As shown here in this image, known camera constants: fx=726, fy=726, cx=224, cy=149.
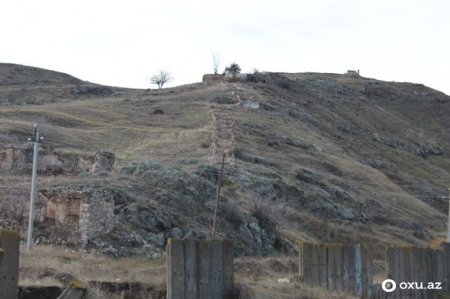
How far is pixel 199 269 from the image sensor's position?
1084 centimetres

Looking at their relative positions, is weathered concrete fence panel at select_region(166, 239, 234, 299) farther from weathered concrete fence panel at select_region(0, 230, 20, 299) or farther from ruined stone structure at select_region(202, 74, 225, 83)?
ruined stone structure at select_region(202, 74, 225, 83)

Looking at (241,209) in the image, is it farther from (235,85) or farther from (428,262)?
(235,85)

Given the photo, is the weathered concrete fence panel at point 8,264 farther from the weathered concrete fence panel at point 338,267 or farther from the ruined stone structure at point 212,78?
the ruined stone structure at point 212,78

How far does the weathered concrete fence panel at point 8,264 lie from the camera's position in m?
8.42

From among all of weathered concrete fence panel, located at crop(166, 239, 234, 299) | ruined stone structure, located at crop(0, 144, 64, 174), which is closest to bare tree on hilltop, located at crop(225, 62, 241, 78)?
ruined stone structure, located at crop(0, 144, 64, 174)

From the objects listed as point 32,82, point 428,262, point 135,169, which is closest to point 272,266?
point 428,262

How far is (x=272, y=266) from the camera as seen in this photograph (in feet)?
73.9

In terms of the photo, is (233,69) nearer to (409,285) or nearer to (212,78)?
(212,78)

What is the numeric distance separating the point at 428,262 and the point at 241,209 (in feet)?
54.3

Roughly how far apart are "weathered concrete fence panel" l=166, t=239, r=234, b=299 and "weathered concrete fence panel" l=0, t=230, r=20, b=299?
2540 millimetres

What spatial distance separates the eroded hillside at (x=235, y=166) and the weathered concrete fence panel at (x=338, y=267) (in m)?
11.0

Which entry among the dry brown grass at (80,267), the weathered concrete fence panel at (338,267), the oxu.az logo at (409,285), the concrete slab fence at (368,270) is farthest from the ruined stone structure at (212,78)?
the weathered concrete fence panel at (338,267)

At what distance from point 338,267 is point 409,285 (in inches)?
111

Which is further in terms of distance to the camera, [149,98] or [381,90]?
[381,90]
